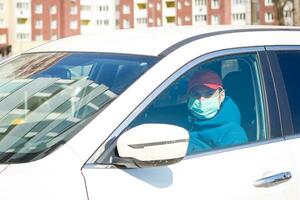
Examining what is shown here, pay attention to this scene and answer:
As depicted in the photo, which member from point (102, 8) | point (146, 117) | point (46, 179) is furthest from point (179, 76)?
point (102, 8)

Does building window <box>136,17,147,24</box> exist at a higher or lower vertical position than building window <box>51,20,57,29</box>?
higher

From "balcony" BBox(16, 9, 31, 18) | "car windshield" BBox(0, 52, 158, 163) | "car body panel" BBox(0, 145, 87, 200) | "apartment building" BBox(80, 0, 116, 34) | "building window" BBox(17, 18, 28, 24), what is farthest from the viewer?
"building window" BBox(17, 18, 28, 24)

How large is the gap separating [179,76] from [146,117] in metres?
0.26

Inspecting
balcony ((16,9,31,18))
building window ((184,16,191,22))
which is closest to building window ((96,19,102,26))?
balcony ((16,9,31,18))

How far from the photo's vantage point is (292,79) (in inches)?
137

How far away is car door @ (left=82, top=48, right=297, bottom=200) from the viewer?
2.54 m

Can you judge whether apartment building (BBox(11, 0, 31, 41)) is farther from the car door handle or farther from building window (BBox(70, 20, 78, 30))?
the car door handle

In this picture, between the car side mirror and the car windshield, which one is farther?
the car windshield

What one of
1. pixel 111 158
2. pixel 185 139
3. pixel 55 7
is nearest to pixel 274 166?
pixel 185 139

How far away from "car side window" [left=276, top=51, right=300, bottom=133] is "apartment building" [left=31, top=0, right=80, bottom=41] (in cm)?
1448

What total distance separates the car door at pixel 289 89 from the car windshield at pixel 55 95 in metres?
0.82

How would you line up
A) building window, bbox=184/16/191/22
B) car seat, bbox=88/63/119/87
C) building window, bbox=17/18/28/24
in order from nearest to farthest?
car seat, bbox=88/63/119/87 → building window, bbox=17/18/28/24 → building window, bbox=184/16/191/22

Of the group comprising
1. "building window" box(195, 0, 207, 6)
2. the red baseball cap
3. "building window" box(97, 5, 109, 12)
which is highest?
"building window" box(195, 0, 207, 6)

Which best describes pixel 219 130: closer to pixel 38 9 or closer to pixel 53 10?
pixel 53 10
